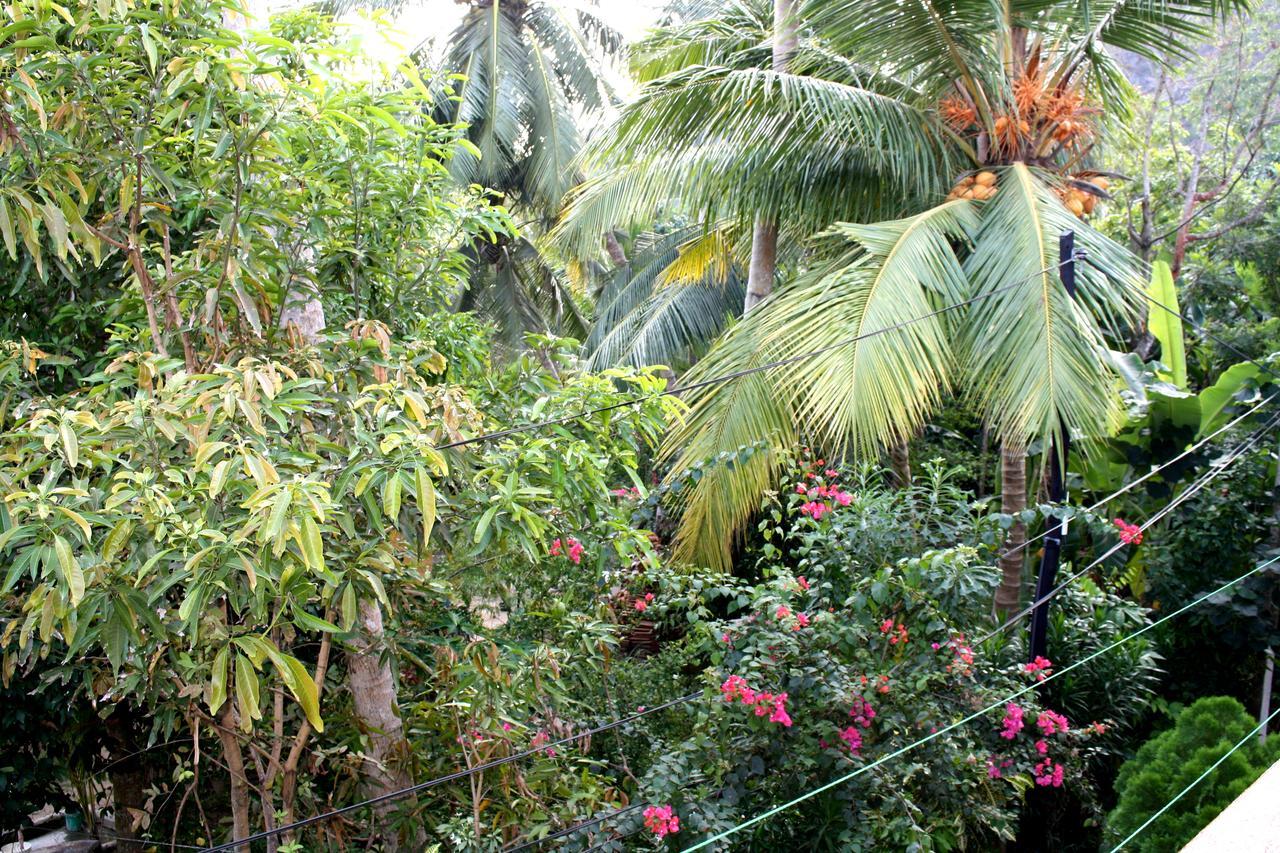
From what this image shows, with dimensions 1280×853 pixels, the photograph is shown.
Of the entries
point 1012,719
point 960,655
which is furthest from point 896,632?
point 1012,719

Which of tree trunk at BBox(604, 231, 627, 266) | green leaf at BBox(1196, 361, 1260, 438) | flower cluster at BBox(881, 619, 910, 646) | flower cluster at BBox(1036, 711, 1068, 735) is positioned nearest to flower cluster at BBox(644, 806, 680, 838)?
flower cluster at BBox(881, 619, 910, 646)

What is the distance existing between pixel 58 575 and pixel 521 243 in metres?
10.7

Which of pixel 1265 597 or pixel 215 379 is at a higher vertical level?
pixel 215 379

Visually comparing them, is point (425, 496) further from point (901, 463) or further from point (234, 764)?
point (901, 463)

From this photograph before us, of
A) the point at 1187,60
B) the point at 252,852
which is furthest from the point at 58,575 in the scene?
the point at 1187,60

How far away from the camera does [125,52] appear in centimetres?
271

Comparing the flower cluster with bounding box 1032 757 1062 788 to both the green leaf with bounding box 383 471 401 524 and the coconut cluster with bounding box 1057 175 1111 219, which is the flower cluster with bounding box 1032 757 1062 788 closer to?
the coconut cluster with bounding box 1057 175 1111 219

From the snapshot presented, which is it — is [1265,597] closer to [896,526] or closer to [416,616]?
[896,526]

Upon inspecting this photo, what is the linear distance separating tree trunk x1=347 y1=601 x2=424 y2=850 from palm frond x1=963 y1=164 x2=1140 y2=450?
275cm

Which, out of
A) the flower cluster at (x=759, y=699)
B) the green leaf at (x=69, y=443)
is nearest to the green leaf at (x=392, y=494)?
the green leaf at (x=69, y=443)

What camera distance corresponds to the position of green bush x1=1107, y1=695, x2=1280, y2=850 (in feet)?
13.5

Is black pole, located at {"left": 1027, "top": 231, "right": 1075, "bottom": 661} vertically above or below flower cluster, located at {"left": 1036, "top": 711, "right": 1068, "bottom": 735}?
above

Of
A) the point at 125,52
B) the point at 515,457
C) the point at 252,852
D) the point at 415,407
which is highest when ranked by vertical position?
the point at 125,52

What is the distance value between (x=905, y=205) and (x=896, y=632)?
2.76 m
